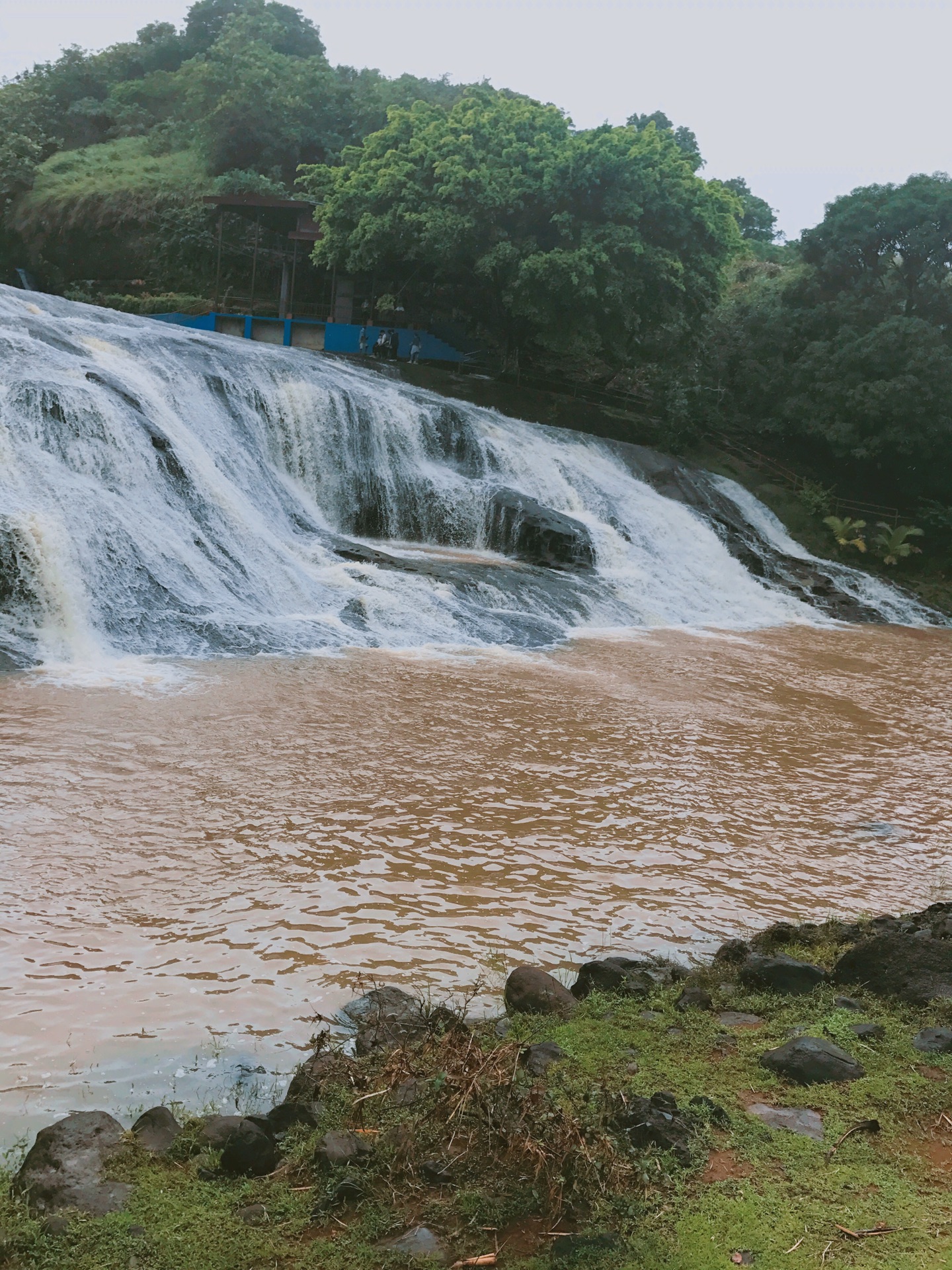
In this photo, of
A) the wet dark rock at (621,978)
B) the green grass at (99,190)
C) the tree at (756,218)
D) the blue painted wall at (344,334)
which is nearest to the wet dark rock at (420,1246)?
the wet dark rock at (621,978)

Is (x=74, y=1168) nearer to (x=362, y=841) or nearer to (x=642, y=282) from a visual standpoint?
(x=362, y=841)

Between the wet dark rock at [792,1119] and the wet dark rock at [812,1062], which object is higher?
the wet dark rock at [812,1062]

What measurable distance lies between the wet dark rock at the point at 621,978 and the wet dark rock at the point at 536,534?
1424cm

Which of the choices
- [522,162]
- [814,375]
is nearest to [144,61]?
[522,162]

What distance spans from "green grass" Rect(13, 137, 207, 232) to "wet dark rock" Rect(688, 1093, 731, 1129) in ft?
132

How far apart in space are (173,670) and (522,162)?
2007cm

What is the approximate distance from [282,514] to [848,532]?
1473 cm

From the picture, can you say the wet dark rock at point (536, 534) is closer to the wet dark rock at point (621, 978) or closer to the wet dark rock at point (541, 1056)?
the wet dark rock at point (621, 978)

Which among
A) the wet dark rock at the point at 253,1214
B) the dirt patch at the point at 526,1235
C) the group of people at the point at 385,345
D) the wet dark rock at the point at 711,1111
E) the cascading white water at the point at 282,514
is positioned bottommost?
the wet dark rock at the point at 253,1214

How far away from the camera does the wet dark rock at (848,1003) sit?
478 cm

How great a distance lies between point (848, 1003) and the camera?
4824 millimetres

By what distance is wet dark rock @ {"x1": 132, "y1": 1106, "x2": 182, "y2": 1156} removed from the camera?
3615mm

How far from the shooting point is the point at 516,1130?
3291 millimetres

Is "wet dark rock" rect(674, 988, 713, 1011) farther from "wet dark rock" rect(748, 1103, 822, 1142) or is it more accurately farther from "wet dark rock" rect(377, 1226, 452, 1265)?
"wet dark rock" rect(377, 1226, 452, 1265)
